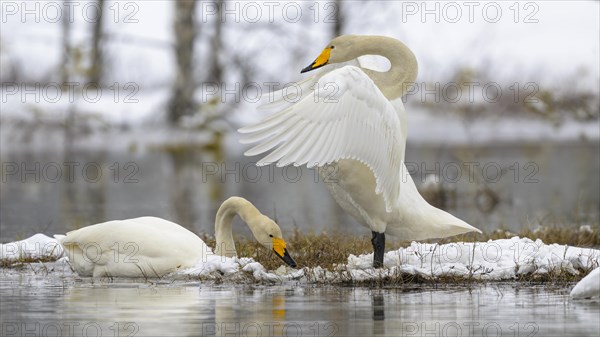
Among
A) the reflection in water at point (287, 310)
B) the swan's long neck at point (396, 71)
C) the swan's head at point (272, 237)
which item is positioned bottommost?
the reflection in water at point (287, 310)

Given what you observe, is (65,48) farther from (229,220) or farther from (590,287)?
(590,287)

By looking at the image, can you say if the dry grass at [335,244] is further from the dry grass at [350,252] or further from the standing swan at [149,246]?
the standing swan at [149,246]

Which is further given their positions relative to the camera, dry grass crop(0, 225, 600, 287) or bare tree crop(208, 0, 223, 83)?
bare tree crop(208, 0, 223, 83)

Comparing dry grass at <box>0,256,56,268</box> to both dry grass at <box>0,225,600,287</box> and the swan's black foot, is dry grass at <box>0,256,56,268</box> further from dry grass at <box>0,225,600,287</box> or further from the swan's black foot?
the swan's black foot

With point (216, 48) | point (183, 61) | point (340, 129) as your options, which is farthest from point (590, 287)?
point (216, 48)

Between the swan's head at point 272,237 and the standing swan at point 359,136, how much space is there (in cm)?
52

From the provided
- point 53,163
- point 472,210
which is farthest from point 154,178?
point 472,210

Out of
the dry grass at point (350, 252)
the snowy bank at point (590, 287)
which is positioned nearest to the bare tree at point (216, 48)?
the dry grass at point (350, 252)

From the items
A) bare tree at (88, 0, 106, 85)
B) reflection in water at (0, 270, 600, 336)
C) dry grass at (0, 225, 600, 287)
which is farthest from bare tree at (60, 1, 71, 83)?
reflection in water at (0, 270, 600, 336)

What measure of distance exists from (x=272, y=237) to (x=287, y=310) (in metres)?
1.97

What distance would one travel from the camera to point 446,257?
921cm

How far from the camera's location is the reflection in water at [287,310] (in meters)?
6.64

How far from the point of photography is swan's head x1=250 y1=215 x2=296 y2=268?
30.0 feet

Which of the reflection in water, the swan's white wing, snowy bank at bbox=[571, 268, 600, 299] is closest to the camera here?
the reflection in water
